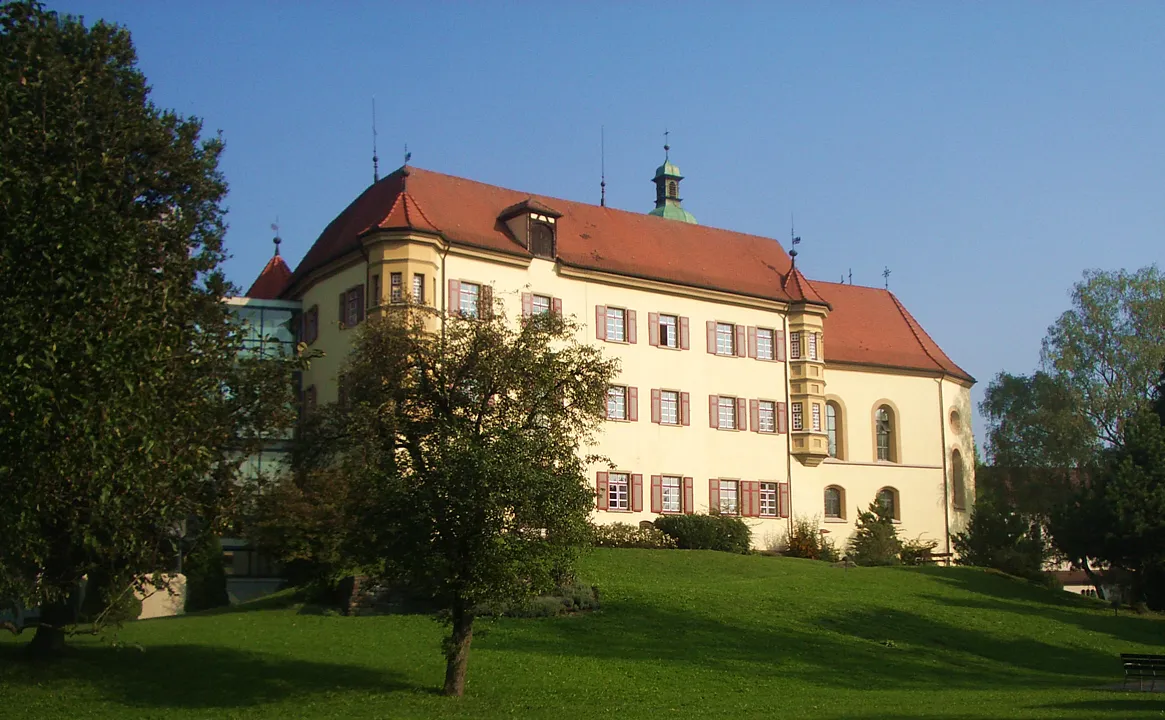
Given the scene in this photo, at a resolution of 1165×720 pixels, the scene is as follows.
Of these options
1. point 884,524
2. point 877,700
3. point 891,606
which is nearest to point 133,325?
point 877,700

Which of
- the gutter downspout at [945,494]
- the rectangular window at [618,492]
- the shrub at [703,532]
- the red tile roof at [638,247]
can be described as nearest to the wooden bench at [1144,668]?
the shrub at [703,532]

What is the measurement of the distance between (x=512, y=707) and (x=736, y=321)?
32.6 m

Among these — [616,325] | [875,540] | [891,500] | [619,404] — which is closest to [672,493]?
[619,404]

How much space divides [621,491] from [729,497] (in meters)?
5.32

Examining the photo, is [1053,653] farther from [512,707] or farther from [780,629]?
[512,707]

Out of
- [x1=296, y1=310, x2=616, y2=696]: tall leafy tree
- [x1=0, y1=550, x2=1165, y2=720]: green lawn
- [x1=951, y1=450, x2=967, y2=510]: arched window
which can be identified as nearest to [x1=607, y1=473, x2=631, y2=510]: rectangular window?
[x1=0, y1=550, x2=1165, y2=720]: green lawn

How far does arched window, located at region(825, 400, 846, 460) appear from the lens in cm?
5478

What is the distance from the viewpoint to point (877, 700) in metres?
21.2

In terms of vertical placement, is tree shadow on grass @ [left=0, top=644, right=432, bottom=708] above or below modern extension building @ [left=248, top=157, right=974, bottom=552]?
below

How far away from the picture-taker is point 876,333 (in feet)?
192

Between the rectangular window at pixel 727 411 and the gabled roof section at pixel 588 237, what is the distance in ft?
14.7

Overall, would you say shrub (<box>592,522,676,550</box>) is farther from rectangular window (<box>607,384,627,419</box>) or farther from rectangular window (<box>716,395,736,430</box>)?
rectangular window (<box>716,395,736,430</box>)

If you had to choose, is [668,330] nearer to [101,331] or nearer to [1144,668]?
[1144,668]

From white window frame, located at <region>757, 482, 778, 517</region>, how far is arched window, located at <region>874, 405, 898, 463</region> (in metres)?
7.84
